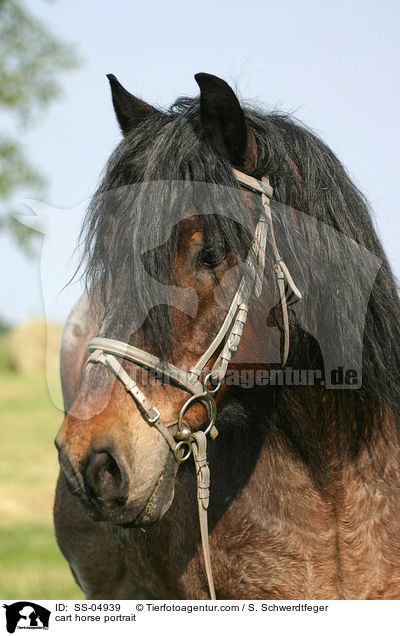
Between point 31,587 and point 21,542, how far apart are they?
2012 mm

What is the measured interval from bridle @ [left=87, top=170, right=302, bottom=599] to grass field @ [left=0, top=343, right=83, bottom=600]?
3.39 feet

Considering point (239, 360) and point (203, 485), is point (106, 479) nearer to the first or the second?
point (203, 485)

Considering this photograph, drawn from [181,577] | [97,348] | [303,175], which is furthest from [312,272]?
[181,577]

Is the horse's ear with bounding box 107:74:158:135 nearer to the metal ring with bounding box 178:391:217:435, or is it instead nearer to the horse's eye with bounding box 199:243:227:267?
the horse's eye with bounding box 199:243:227:267

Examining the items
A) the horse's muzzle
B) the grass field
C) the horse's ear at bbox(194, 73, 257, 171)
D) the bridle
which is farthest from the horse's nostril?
the horse's ear at bbox(194, 73, 257, 171)

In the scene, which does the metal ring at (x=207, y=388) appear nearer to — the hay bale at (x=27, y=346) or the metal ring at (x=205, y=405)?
the metal ring at (x=205, y=405)

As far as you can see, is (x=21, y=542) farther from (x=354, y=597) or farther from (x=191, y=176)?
(x=191, y=176)

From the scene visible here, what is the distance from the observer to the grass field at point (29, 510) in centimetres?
554

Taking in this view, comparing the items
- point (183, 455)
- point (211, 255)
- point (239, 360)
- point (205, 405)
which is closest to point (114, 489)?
point (183, 455)

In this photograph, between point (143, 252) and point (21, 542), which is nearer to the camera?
point (143, 252)

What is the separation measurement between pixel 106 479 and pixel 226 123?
4.45 ft

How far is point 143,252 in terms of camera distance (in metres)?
2.18

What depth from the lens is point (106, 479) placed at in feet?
6.76

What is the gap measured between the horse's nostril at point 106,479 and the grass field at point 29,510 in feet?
3.32
